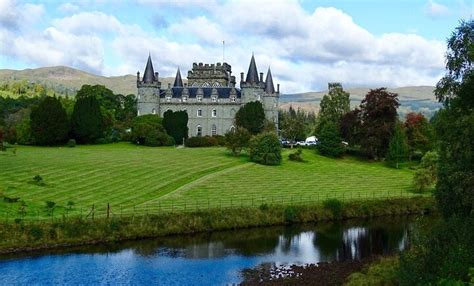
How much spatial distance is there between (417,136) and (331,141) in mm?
12130

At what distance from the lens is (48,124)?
252ft

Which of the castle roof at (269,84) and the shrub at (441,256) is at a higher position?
the castle roof at (269,84)

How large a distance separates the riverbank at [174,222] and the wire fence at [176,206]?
0.75 m

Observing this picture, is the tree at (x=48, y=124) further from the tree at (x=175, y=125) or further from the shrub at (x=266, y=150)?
the shrub at (x=266, y=150)

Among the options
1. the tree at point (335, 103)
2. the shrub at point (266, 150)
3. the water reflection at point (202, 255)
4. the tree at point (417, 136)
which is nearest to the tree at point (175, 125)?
the tree at point (335, 103)

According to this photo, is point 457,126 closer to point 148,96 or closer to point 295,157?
point 295,157

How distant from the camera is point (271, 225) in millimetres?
43656

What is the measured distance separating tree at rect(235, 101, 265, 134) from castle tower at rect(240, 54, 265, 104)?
795cm

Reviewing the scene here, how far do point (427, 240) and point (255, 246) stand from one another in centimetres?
1637

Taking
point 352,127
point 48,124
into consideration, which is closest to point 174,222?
point 48,124

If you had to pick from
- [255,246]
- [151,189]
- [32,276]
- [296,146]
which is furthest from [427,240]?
[296,146]

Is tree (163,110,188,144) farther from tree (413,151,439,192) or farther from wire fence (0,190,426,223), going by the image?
tree (413,151,439,192)

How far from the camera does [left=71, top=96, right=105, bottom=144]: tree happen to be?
7976 cm

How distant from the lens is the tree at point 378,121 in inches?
2990
